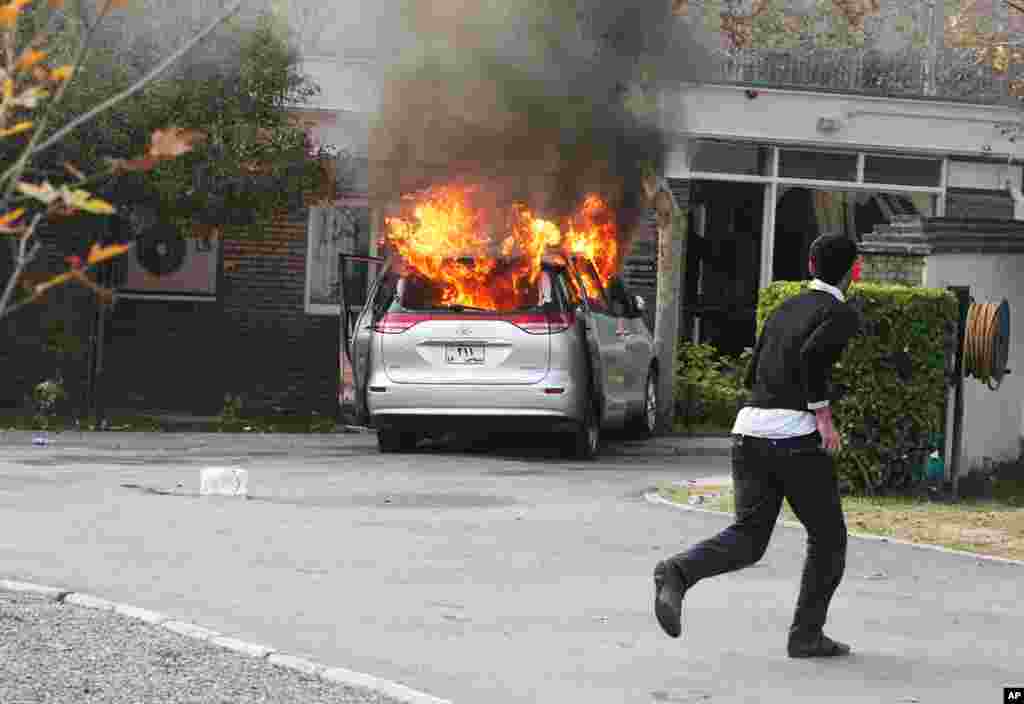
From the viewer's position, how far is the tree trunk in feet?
70.1

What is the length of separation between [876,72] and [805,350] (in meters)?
18.3

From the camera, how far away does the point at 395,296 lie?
16781mm

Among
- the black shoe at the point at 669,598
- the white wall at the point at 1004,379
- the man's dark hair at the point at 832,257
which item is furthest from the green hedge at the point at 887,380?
the black shoe at the point at 669,598

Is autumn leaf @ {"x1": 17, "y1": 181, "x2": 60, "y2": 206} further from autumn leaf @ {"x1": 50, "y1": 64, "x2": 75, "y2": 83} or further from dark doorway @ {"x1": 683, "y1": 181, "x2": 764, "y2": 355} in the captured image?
dark doorway @ {"x1": 683, "y1": 181, "x2": 764, "y2": 355}

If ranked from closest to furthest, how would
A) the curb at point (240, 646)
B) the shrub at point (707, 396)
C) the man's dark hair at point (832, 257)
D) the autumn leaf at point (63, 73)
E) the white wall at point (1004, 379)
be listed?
the autumn leaf at point (63, 73) → the curb at point (240, 646) → the man's dark hair at point (832, 257) → the white wall at point (1004, 379) → the shrub at point (707, 396)

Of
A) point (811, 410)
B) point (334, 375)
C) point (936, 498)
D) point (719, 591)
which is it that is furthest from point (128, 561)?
point (334, 375)

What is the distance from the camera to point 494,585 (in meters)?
9.75

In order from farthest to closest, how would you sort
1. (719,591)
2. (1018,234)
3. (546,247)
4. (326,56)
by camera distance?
(326,56) → (546,247) → (1018,234) → (719,591)

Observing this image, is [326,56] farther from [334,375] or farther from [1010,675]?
[1010,675]

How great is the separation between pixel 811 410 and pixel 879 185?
1816cm

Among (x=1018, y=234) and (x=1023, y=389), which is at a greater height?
(x=1018, y=234)

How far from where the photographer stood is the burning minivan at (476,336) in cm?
1634

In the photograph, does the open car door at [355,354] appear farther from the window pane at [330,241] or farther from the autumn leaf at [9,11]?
the autumn leaf at [9,11]

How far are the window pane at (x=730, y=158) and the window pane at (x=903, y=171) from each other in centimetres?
146
